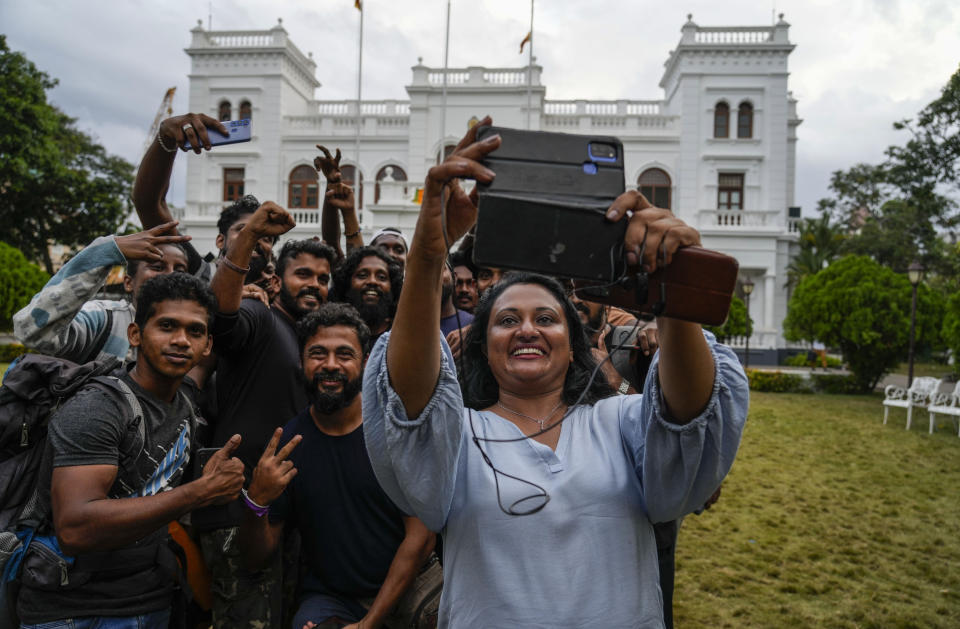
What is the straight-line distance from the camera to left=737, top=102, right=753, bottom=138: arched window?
83.3ft

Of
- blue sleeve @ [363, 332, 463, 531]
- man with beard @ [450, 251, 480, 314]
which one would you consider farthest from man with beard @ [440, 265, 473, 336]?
blue sleeve @ [363, 332, 463, 531]

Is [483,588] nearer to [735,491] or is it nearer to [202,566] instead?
[202,566]

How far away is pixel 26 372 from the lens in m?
2.10

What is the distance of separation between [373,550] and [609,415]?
118cm

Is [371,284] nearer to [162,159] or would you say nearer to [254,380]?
[254,380]

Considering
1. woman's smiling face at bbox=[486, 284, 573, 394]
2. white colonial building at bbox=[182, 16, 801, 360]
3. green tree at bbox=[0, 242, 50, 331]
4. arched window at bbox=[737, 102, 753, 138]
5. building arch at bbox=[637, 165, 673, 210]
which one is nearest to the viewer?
woman's smiling face at bbox=[486, 284, 573, 394]

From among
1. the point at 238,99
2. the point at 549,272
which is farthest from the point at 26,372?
the point at 238,99

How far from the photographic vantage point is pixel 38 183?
20562 millimetres

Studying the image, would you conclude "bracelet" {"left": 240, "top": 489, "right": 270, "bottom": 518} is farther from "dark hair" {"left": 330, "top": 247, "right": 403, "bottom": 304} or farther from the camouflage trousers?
"dark hair" {"left": 330, "top": 247, "right": 403, "bottom": 304}

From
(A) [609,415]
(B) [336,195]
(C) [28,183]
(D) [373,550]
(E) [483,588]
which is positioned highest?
(C) [28,183]

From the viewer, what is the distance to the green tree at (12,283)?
1550 cm

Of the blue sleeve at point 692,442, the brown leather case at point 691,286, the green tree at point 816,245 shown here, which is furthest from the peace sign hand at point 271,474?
the green tree at point 816,245

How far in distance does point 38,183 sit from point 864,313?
24124mm

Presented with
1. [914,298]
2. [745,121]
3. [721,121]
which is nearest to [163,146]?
[914,298]
